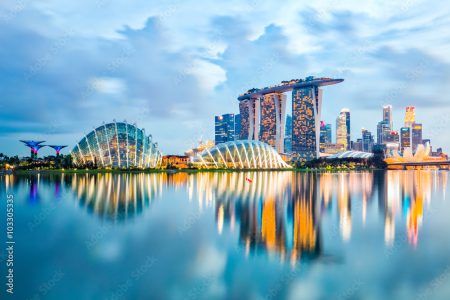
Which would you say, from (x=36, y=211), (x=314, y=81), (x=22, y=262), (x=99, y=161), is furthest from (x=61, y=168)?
(x=314, y=81)

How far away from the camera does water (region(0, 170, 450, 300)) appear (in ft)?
37.2

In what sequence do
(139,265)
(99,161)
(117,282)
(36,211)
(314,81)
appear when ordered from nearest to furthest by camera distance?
1. (117,282)
2. (139,265)
3. (36,211)
4. (99,161)
5. (314,81)

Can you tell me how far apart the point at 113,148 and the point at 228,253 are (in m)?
92.1

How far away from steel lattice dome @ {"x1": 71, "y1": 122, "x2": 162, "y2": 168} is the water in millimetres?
77202

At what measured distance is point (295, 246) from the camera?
15.9 metres

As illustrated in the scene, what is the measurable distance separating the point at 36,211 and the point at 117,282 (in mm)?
16395

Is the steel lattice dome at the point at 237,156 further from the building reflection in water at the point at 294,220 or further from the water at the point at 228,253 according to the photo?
the water at the point at 228,253

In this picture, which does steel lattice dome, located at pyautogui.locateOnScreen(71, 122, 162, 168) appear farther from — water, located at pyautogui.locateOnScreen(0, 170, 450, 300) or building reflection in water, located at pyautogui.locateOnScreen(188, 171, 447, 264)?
water, located at pyautogui.locateOnScreen(0, 170, 450, 300)

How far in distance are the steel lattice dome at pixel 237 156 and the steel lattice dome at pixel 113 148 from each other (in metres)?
17.0

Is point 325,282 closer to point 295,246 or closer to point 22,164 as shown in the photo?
point 295,246

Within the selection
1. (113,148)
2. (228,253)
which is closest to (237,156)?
(113,148)

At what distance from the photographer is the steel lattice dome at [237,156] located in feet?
367

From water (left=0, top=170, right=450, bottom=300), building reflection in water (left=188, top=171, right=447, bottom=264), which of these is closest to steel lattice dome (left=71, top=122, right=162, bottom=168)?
building reflection in water (left=188, top=171, right=447, bottom=264)

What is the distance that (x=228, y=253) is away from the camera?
15.1m
